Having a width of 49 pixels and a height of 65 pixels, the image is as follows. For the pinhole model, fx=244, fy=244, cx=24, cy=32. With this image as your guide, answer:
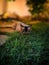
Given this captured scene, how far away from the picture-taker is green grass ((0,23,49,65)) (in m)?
1.95

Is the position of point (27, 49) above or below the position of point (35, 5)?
below

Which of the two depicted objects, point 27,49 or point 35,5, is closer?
point 27,49

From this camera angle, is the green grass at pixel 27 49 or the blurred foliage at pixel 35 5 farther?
the blurred foliage at pixel 35 5

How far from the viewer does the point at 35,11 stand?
218 cm

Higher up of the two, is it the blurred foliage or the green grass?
the blurred foliage

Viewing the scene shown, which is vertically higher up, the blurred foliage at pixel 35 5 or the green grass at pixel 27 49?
the blurred foliage at pixel 35 5

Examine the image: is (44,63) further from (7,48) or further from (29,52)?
(7,48)

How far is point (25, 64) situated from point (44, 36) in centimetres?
34

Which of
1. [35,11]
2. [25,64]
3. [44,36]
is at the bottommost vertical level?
[25,64]

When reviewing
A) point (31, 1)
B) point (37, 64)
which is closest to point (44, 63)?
point (37, 64)

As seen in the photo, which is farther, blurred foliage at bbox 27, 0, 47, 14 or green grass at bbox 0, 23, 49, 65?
blurred foliage at bbox 27, 0, 47, 14

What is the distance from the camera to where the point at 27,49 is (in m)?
2.00

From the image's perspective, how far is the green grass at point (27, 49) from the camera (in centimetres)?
195

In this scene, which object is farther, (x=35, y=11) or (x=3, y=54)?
(x=35, y=11)
